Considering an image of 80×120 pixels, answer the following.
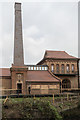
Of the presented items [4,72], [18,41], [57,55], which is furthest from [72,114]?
[57,55]

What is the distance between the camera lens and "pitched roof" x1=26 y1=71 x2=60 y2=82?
30.5m

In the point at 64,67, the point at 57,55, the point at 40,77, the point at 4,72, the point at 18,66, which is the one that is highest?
the point at 57,55

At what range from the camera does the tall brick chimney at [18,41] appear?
30.4 metres

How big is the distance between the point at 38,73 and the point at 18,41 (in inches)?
271

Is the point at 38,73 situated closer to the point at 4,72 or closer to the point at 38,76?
the point at 38,76

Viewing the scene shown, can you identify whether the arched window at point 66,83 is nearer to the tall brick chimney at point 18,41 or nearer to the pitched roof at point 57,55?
the pitched roof at point 57,55

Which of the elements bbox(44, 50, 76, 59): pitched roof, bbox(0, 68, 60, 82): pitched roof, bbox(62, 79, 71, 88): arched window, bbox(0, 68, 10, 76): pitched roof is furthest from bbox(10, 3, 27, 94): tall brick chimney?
bbox(62, 79, 71, 88): arched window

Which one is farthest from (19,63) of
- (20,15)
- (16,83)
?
(20,15)

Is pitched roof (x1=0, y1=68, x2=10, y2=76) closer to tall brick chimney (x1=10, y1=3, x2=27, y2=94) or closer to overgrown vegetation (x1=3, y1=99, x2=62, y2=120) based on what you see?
tall brick chimney (x1=10, y1=3, x2=27, y2=94)

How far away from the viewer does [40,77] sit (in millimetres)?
31984

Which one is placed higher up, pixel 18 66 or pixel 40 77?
pixel 18 66

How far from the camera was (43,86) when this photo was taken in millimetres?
30078

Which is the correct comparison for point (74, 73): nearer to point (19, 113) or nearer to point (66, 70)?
point (66, 70)

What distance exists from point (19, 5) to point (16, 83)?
12.9m
